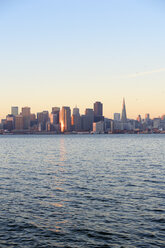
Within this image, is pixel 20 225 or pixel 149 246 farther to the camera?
pixel 20 225

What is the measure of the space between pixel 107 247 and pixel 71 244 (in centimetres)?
283

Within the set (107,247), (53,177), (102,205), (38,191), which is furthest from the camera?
(53,177)

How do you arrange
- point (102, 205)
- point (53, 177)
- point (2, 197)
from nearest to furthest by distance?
point (102, 205), point (2, 197), point (53, 177)

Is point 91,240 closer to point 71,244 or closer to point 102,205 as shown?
point 71,244

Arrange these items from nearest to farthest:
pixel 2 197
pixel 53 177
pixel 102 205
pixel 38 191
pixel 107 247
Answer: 1. pixel 107 247
2. pixel 102 205
3. pixel 2 197
4. pixel 38 191
5. pixel 53 177

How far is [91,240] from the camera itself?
23016 millimetres

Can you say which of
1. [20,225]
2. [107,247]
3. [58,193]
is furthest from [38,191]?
[107,247]

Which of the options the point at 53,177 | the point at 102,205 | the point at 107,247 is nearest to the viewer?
the point at 107,247

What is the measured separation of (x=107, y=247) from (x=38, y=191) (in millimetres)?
20008

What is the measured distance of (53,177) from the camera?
52.1m

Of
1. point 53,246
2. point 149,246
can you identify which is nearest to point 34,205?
point 53,246

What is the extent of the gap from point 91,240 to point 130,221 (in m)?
5.43

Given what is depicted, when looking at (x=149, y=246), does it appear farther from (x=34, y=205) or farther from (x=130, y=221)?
(x=34, y=205)

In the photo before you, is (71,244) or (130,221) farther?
(130,221)
